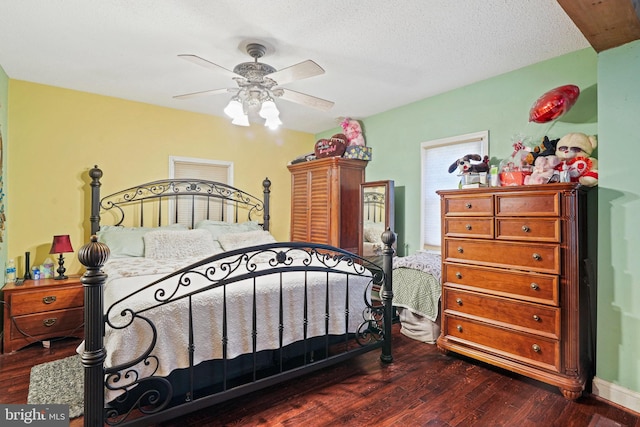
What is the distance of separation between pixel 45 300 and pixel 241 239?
6.18 feet

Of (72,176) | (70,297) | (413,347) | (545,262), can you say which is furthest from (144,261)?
(545,262)

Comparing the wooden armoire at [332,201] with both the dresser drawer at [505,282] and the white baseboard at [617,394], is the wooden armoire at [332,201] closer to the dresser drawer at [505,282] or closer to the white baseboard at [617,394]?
the dresser drawer at [505,282]

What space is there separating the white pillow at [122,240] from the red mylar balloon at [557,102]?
3.87 metres

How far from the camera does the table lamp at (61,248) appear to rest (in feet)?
10.2

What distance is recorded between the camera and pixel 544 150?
2588mm

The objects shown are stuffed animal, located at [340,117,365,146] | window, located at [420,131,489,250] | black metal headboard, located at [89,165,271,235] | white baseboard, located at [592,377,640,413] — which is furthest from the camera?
stuffed animal, located at [340,117,365,146]

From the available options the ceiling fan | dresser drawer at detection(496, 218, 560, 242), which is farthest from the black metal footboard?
the ceiling fan

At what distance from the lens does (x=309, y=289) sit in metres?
2.38

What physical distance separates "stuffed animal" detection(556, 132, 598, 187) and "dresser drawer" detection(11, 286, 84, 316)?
4280 millimetres

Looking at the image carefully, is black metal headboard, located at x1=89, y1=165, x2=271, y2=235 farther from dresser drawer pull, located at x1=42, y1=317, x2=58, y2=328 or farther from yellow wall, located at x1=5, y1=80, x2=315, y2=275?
dresser drawer pull, located at x1=42, y1=317, x2=58, y2=328

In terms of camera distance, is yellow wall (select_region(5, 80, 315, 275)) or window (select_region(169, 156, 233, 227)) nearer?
yellow wall (select_region(5, 80, 315, 275))

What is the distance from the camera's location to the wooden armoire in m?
4.19

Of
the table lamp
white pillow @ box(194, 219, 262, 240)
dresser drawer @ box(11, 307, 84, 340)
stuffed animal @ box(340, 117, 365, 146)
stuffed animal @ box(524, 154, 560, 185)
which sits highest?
stuffed animal @ box(340, 117, 365, 146)

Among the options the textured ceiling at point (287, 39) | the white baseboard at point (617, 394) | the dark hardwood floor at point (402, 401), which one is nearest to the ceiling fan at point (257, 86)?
the textured ceiling at point (287, 39)
